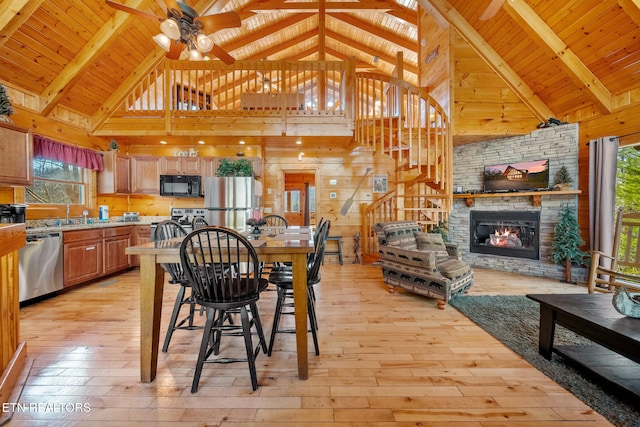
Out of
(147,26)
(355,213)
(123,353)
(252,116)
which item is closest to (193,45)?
(252,116)

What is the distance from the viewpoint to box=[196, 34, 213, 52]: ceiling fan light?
2598mm

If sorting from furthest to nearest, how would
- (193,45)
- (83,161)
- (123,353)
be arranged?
(83,161) < (193,45) < (123,353)

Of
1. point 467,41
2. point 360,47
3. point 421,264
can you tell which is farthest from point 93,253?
point 360,47

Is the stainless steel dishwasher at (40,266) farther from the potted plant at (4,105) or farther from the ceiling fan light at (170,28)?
the ceiling fan light at (170,28)

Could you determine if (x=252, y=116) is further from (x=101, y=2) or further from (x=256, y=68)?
(x=101, y=2)

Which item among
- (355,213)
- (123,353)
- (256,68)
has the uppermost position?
(256,68)

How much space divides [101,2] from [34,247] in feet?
10.5

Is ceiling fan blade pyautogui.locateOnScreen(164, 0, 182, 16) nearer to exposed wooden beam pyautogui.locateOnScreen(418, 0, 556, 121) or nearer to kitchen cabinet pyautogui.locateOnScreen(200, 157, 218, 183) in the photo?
kitchen cabinet pyautogui.locateOnScreen(200, 157, 218, 183)

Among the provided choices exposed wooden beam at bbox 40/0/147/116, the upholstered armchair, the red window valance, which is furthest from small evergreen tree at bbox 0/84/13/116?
the upholstered armchair

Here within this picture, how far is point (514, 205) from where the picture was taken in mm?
4668

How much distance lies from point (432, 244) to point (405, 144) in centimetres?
168

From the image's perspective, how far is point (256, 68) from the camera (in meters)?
4.66

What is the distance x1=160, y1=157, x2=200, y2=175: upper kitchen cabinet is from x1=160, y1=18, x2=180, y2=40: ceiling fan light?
9.76 ft

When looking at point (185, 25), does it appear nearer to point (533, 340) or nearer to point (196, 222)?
point (196, 222)
